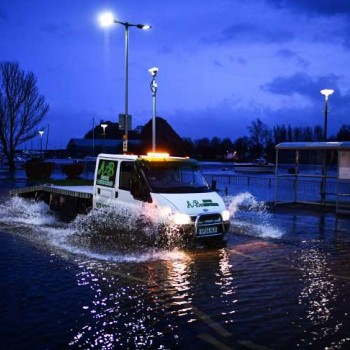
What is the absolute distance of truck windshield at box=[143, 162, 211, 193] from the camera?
1110 cm

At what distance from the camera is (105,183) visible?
40.9 feet

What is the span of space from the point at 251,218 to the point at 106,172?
18.4 ft

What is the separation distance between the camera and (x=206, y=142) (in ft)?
471

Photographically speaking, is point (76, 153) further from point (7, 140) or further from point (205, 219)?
point (205, 219)

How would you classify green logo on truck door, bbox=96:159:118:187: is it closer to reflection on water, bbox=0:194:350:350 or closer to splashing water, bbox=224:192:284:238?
reflection on water, bbox=0:194:350:350

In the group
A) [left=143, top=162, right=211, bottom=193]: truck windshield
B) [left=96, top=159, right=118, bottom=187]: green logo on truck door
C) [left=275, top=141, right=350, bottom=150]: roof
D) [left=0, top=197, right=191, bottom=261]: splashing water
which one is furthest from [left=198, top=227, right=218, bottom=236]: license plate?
[left=275, top=141, right=350, bottom=150]: roof

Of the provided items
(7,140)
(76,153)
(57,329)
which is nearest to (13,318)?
(57,329)

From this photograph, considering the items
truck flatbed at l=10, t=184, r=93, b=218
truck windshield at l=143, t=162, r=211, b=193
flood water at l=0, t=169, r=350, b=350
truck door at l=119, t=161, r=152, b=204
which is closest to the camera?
flood water at l=0, t=169, r=350, b=350

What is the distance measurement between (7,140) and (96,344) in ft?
155

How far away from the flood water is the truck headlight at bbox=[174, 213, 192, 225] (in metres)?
0.61

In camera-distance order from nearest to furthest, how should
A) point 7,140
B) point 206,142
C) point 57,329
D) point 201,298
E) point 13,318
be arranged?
point 57,329 < point 13,318 < point 201,298 < point 7,140 < point 206,142

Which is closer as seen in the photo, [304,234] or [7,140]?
[304,234]

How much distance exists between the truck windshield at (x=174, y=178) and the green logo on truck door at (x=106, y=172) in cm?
114

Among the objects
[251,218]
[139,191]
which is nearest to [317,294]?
[139,191]
